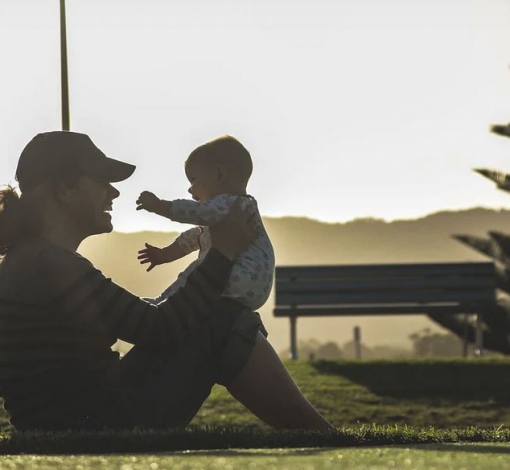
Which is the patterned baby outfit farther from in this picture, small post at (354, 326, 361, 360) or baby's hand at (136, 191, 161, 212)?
small post at (354, 326, 361, 360)

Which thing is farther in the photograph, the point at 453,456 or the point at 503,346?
the point at 503,346

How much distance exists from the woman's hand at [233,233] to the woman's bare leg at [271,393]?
0.34m

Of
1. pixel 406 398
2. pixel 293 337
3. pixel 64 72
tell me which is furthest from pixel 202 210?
pixel 293 337

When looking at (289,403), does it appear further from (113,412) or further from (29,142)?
(29,142)

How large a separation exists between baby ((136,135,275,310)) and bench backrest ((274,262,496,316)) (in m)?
9.06

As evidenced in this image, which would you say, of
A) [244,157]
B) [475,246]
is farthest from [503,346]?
[244,157]

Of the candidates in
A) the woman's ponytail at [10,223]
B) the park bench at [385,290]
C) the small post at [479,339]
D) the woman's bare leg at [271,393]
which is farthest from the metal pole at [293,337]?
the woman's ponytail at [10,223]

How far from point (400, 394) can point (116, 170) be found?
271 inches

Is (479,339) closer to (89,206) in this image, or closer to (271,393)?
(271,393)

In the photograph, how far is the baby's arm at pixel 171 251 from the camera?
5734 mm

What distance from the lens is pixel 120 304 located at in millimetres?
4449

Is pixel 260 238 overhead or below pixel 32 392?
overhead

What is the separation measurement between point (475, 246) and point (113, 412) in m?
22.5

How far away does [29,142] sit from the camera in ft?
15.6
